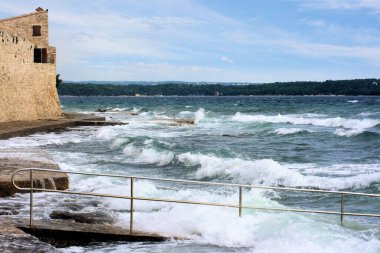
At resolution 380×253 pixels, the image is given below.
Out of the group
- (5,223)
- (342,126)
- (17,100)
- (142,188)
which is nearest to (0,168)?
(142,188)

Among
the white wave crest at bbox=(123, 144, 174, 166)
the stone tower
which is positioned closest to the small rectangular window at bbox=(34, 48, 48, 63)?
the stone tower

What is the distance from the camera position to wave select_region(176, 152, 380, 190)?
45.7 ft

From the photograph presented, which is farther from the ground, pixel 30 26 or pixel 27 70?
pixel 30 26

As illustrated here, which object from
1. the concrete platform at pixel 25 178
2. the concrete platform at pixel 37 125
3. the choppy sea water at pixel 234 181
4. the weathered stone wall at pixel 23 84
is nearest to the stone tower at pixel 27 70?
the weathered stone wall at pixel 23 84

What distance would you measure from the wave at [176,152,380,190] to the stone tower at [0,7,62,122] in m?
16.4

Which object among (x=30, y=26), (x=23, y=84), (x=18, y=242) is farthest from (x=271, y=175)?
(x=30, y=26)

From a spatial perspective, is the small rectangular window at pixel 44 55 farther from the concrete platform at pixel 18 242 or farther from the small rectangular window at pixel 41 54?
the concrete platform at pixel 18 242

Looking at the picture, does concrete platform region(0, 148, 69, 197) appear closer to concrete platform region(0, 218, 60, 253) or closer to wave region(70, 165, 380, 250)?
wave region(70, 165, 380, 250)

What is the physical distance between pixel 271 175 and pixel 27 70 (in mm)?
22945

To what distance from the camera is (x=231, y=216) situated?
324 inches

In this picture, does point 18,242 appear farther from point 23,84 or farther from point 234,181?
point 23,84

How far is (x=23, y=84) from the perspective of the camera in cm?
3375

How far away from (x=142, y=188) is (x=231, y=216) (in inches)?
160

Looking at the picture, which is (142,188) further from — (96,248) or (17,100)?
(17,100)
